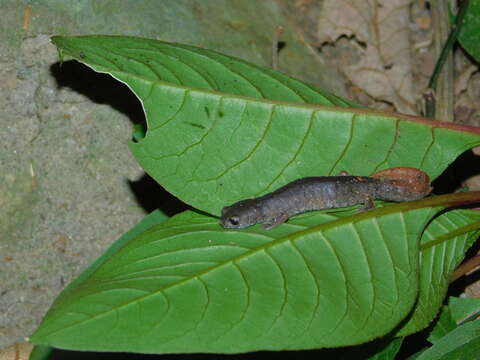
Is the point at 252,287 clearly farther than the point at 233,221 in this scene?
No

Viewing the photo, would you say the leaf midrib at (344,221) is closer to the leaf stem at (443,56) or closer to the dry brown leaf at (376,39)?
the leaf stem at (443,56)

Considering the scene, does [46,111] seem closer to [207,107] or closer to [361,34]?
[207,107]

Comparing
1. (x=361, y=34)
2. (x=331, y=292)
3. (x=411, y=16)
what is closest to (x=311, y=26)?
(x=361, y=34)

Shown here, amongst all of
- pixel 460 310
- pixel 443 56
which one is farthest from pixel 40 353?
pixel 443 56

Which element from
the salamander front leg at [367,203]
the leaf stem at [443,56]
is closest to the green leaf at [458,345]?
the salamander front leg at [367,203]

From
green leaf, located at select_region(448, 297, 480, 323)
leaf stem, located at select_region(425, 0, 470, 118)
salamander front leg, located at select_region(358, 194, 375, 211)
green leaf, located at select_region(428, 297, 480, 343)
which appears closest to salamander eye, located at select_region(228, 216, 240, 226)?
salamander front leg, located at select_region(358, 194, 375, 211)

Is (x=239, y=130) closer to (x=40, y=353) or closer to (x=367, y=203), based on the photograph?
(x=367, y=203)

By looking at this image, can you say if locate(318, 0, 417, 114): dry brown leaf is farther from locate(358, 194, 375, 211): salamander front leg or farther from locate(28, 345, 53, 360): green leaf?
locate(28, 345, 53, 360): green leaf
